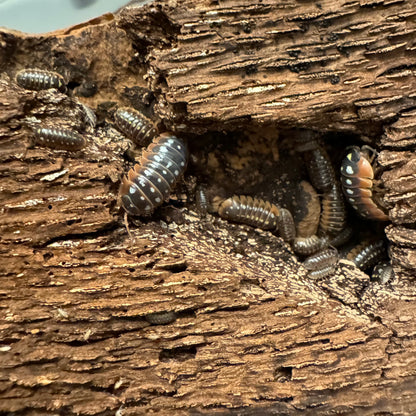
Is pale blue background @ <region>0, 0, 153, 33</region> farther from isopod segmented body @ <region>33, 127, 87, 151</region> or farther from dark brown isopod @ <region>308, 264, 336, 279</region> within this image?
dark brown isopod @ <region>308, 264, 336, 279</region>

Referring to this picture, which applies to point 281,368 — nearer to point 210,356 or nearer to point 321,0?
point 210,356

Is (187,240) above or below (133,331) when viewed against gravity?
above

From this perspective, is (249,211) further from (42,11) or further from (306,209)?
(42,11)

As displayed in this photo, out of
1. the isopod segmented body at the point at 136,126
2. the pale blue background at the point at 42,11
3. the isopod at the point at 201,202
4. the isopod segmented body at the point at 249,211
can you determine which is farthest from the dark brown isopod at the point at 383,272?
the pale blue background at the point at 42,11

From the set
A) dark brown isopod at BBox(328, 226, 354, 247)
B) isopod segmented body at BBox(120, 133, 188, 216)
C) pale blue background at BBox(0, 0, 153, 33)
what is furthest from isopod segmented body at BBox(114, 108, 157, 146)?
pale blue background at BBox(0, 0, 153, 33)

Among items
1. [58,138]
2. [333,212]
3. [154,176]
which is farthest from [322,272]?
[58,138]

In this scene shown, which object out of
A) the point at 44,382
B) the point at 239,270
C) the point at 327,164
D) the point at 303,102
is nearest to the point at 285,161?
the point at 327,164

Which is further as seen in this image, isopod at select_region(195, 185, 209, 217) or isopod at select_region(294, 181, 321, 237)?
isopod at select_region(294, 181, 321, 237)

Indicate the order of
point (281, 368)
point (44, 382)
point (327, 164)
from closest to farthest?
point (44, 382) → point (281, 368) → point (327, 164)
